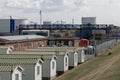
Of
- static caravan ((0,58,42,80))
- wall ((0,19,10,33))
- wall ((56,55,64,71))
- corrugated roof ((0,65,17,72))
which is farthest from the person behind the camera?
wall ((0,19,10,33))

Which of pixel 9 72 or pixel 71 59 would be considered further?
pixel 71 59

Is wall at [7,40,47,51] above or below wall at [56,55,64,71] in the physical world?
above

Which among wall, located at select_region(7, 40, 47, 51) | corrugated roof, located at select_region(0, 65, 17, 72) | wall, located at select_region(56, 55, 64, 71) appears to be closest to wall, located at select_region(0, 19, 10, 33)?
wall, located at select_region(7, 40, 47, 51)

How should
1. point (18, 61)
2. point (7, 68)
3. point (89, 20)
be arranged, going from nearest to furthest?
point (7, 68) → point (18, 61) → point (89, 20)

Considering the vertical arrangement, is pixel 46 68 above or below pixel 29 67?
below

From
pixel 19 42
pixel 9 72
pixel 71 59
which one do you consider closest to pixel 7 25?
pixel 19 42

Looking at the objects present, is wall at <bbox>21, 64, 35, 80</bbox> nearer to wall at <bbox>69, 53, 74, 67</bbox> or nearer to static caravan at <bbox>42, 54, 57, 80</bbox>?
static caravan at <bbox>42, 54, 57, 80</bbox>

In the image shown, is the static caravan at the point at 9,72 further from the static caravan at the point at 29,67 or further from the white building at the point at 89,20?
the white building at the point at 89,20

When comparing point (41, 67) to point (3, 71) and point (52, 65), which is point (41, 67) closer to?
point (52, 65)

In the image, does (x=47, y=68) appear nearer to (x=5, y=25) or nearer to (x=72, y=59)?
(x=72, y=59)

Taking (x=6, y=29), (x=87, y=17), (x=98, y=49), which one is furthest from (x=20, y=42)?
(x=87, y=17)

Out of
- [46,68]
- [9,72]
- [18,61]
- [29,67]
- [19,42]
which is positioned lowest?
[46,68]

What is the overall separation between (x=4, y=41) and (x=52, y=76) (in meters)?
19.3

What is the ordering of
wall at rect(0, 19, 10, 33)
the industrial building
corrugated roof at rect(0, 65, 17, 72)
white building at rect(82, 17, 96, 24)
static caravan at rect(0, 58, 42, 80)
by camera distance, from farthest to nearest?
white building at rect(82, 17, 96, 24) → wall at rect(0, 19, 10, 33) → the industrial building → static caravan at rect(0, 58, 42, 80) → corrugated roof at rect(0, 65, 17, 72)
